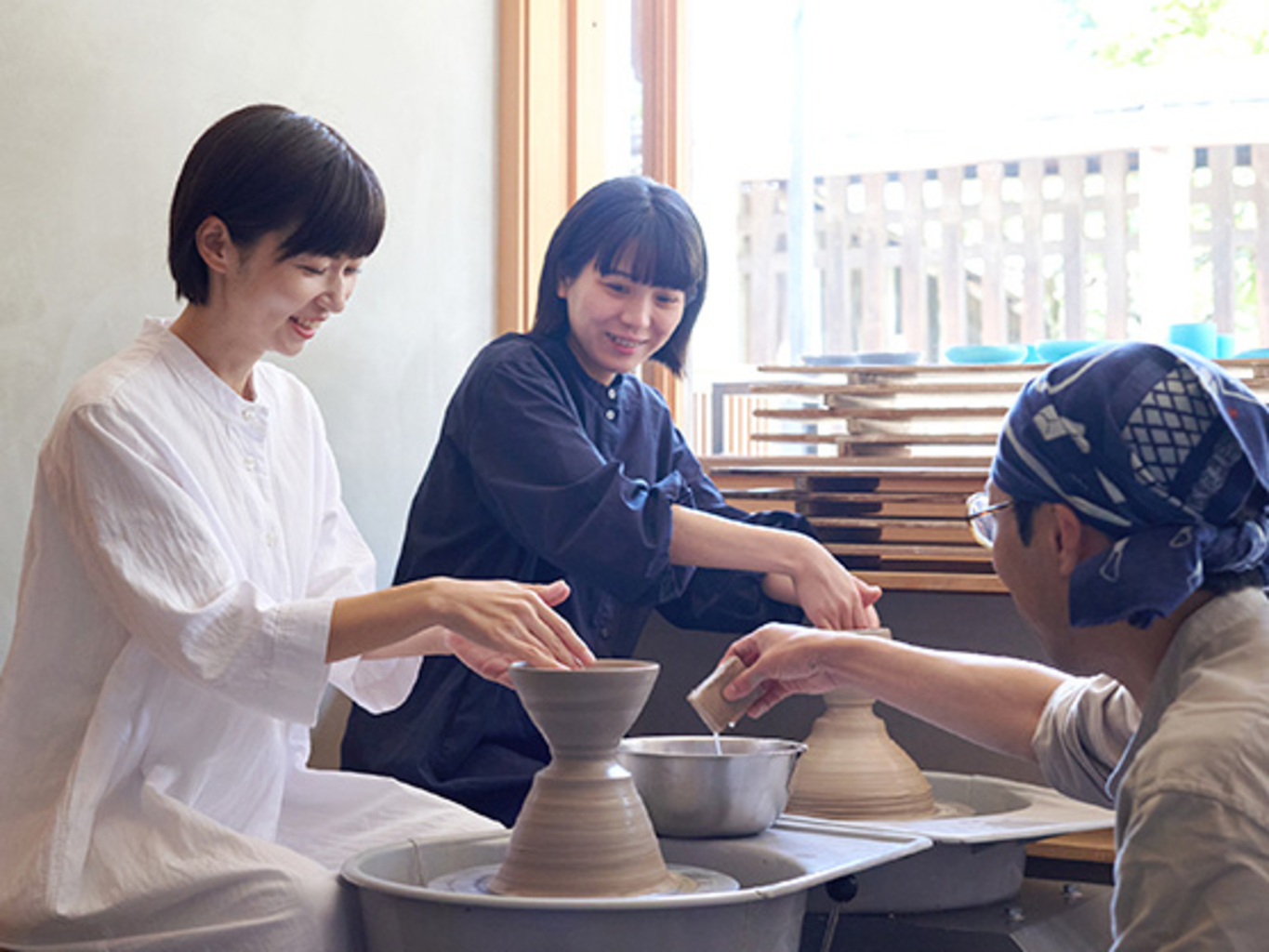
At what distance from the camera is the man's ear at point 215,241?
1932mm

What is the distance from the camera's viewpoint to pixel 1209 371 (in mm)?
1267

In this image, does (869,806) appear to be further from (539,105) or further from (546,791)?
(539,105)

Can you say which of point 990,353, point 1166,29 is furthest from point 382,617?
point 1166,29

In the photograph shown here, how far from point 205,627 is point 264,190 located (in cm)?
57

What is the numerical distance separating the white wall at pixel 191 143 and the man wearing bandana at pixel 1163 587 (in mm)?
1448

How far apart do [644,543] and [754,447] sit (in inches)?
98.6

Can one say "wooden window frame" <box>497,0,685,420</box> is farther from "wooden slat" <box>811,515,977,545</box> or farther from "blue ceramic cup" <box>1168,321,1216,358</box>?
"blue ceramic cup" <box>1168,321,1216,358</box>

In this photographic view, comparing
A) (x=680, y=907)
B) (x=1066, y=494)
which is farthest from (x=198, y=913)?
(x=1066, y=494)

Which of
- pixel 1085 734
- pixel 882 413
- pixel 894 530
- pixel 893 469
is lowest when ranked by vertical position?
pixel 1085 734

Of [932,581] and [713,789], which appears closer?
[713,789]

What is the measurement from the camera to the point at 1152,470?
4.08 feet

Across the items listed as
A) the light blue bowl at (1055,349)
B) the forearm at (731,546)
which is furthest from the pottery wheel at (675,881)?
the light blue bowl at (1055,349)

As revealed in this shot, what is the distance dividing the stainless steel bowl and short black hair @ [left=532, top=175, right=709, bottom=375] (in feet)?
2.88

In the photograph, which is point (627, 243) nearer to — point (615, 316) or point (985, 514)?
point (615, 316)
